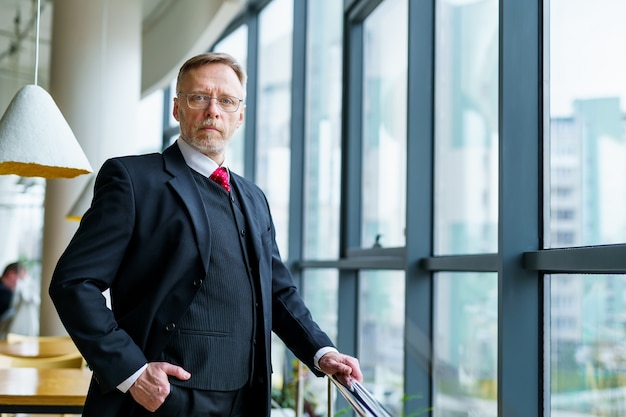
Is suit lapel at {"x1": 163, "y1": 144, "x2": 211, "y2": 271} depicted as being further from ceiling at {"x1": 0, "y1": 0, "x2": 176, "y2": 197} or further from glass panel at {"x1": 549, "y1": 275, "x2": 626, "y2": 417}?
ceiling at {"x1": 0, "y1": 0, "x2": 176, "y2": 197}

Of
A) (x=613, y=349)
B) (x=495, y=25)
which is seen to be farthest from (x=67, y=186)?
(x=613, y=349)

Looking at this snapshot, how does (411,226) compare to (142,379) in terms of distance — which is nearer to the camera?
(142,379)

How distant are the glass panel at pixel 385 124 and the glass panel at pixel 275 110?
159cm

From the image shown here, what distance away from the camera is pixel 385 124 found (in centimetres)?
423

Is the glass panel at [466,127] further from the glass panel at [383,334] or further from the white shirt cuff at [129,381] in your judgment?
the white shirt cuff at [129,381]

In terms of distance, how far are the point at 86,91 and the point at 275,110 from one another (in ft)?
4.53

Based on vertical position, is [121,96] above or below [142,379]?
above

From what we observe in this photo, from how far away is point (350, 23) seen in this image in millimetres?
4645

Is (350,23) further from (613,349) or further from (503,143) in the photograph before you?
(613,349)

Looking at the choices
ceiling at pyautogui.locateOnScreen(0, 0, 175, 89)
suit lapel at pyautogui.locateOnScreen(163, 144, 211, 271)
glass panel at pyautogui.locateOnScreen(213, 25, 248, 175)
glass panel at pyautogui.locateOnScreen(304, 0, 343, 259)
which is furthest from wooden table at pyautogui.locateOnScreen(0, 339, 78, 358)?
ceiling at pyautogui.locateOnScreen(0, 0, 175, 89)

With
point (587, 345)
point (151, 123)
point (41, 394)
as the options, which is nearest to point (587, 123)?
point (587, 345)

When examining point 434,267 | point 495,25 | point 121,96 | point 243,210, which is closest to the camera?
point 243,210

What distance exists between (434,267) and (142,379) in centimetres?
198

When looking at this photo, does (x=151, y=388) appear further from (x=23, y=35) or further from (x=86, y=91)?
(x=23, y=35)
